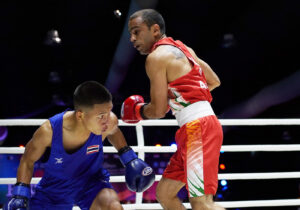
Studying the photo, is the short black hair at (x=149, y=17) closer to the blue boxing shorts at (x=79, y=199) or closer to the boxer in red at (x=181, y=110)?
the boxer in red at (x=181, y=110)

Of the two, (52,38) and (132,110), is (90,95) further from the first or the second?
(52,38)

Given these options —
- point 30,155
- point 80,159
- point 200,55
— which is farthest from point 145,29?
point 200,55

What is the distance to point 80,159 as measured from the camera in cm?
184

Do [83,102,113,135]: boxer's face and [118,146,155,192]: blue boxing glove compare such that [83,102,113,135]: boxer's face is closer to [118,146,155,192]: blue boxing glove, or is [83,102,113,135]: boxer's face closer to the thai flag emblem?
the thai flag emblem

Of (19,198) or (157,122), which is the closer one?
(19,198)

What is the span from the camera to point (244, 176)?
232 cm

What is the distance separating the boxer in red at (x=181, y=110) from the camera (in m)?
1.62

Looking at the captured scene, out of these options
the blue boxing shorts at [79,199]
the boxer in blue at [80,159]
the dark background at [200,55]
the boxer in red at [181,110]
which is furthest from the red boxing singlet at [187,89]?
the dark background at [200,55]

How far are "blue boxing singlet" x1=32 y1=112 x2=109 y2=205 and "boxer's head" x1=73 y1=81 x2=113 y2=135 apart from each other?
0.34ft

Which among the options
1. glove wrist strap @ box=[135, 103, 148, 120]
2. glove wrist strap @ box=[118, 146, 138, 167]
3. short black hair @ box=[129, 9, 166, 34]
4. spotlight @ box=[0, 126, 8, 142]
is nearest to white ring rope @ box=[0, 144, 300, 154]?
glove wrist strap @ box=[118, 146, 138, 167]

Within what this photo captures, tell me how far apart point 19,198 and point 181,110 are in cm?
87

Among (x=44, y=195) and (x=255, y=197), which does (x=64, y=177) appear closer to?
(x=44, y=195)

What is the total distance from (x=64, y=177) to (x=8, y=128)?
553cm

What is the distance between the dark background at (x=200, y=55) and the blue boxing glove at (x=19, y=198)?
451 centimetres
